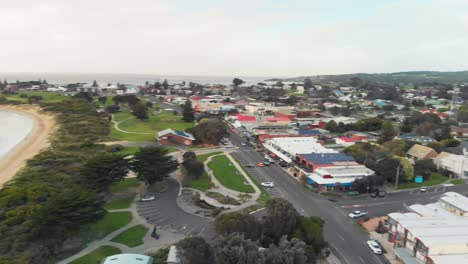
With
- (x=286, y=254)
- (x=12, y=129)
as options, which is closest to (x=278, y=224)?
(x=286, y=254)

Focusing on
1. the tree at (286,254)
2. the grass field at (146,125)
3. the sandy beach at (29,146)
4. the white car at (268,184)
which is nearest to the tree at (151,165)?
the white car at (268,184)

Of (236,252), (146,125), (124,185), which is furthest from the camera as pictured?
(146,125)

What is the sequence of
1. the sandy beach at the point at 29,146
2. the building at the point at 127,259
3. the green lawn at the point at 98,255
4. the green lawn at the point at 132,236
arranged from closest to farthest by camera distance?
1. the building at the point at 127,259
2. the green lawn at the point at 98,255
3. the green lawn at the point at 132,236
4. the sandy beach at the point at 29,146

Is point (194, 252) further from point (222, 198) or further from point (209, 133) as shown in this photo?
point (209, 133)

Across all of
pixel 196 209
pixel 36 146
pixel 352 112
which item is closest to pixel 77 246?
pixel 196 209

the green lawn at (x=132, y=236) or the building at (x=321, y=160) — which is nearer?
the green lawn at (x=132, y=236)

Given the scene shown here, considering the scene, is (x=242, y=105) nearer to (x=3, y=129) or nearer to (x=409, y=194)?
(x=3, y=129)

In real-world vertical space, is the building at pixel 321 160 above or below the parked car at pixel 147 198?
above

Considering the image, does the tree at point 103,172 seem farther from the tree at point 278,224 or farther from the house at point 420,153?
the house at point 420,153
